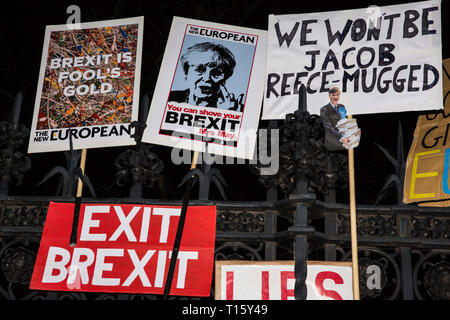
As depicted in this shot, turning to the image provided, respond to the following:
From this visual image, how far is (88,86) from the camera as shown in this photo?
7105 millimetres

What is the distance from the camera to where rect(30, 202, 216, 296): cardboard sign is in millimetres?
5855

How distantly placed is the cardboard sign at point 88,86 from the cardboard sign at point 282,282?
6.88ft

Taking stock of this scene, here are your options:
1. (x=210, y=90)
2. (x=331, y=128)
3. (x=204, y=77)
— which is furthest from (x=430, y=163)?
(x=204, y=77)

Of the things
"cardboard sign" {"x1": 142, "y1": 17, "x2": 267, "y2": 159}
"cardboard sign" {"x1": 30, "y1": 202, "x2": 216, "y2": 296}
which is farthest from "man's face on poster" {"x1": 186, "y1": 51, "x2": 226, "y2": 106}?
"cardboard sign" {"x1": 30, "y1": 202, "x2": 216, "y2": 296}

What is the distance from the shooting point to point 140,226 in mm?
6059

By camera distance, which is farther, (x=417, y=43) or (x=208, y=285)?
(x=417, y=43)

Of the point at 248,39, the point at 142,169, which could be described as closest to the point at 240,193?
the point at 248,39

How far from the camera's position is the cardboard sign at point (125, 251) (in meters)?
5.86

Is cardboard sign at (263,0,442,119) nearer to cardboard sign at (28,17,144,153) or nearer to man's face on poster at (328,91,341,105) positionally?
man's face on poster at (328,91,341,105)

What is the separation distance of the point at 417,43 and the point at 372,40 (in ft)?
1.68

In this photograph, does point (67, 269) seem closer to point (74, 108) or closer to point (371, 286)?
point (74, 108)

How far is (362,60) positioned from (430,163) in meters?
1.43

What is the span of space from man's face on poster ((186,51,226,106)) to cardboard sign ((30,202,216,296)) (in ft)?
4.71

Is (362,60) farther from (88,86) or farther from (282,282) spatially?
(88,86)
